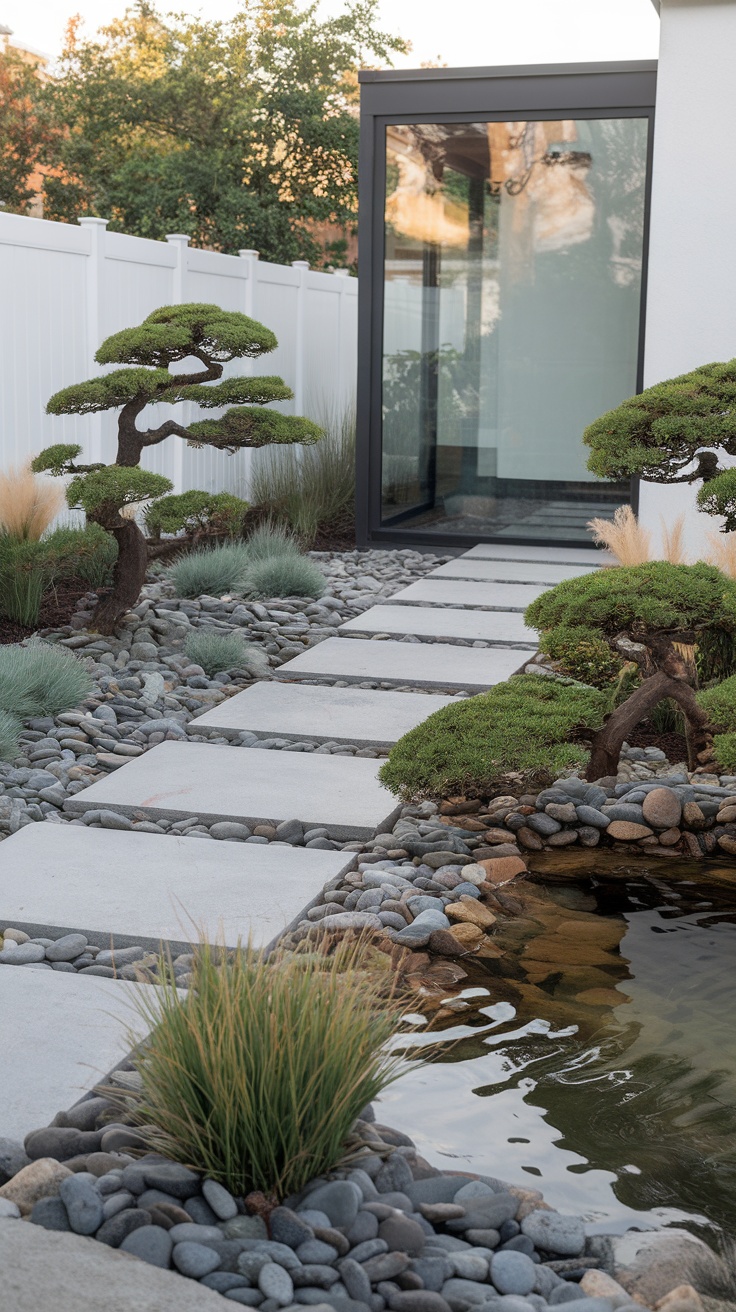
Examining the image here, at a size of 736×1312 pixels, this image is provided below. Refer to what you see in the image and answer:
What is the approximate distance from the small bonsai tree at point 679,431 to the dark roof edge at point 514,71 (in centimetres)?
492

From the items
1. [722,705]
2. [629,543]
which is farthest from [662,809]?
[629,543]

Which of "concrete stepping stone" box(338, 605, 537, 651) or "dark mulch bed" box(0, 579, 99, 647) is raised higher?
"dark mulch bed" box(0, 579, 99, 647)

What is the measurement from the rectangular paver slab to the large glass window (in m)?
1.52

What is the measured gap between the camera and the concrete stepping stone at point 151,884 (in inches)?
110

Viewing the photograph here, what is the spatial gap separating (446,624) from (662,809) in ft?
8.54

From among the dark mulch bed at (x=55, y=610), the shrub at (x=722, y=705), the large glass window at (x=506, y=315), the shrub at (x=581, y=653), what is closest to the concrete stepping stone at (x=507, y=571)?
the large glass window at (x=506, y=315)

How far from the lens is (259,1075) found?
72.4 inches

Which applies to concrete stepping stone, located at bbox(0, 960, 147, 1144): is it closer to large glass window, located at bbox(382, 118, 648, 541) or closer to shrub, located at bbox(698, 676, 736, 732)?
shrub, located at bbox(698, 676, 736, 732)

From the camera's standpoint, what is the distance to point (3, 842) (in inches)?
130

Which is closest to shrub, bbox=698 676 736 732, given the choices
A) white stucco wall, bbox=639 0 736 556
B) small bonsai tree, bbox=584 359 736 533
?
small bonsai tree, bbox=584 359 736 533

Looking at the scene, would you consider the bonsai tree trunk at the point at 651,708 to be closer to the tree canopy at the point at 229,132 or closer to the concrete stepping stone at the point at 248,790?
the concrete stepping stone at the point at 248,790

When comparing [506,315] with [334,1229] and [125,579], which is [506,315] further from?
[334,1229]

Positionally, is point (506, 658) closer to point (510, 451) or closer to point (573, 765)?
point (573, 765)

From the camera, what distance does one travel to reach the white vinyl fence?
6480mm
